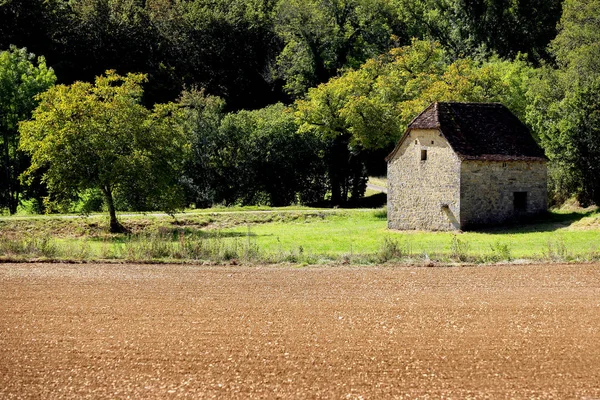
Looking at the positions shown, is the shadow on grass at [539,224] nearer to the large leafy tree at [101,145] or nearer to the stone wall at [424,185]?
the stone wall at [424,185]

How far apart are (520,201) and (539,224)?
86.5 inches

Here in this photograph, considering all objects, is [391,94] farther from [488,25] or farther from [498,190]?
[488,25]

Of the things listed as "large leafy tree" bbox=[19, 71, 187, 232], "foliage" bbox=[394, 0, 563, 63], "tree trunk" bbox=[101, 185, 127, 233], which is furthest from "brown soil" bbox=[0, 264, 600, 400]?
"foliage" bbox=[394, 0, 563, 63]

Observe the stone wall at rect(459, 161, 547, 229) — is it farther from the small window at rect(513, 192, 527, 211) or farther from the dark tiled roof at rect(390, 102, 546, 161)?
the dark tiled roof at rect(390, 102, 546, 161)

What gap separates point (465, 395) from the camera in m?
12.2

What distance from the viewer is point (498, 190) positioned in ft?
135

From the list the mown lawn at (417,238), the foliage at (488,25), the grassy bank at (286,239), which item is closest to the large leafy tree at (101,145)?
the grassy bank at (286,239)

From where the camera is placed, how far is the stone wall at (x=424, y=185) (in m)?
40.7

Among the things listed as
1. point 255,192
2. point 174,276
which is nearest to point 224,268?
point 174,276

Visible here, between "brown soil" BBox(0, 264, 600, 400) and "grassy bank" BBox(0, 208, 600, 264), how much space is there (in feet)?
11.0

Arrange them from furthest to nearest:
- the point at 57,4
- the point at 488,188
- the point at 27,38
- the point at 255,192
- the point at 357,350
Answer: the point at 57,4, the point at 27,38, the point at 255,192, the point at 488,188, the point at 357,350

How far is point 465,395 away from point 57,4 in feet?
246

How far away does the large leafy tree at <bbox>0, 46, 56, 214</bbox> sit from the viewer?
2117 inches

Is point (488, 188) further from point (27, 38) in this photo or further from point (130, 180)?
point (27, 38)
